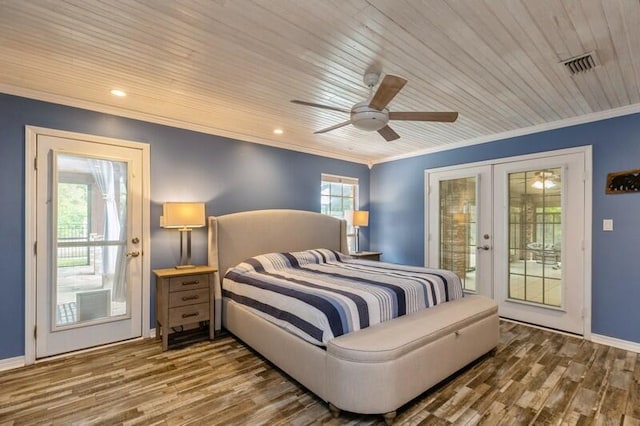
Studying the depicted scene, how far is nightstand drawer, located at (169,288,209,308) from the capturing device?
10.8 ft

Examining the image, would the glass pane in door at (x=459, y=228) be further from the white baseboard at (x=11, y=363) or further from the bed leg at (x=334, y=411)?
the white baseboard at (x=11, y=363)

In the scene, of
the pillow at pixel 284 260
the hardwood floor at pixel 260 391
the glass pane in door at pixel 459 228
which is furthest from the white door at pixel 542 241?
the pillow at pixel 284 260

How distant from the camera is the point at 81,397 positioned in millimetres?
2396

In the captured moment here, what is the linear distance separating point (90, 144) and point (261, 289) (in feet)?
7.59

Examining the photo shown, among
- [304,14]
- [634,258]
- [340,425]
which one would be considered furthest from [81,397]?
[634,258]

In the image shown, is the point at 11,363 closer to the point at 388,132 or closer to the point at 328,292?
the point at 328,292

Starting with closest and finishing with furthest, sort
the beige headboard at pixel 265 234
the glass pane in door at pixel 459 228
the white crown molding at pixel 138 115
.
→ the white crown molding at pixel 138 115 < the beige headboard at pixel 265 234 < the glass pane in door at pixel 459 228

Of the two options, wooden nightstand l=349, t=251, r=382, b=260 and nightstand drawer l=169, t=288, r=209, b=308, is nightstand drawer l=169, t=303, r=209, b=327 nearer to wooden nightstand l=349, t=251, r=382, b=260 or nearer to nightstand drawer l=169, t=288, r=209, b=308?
nightstand drawer l=169, t=288, r=209, b=308

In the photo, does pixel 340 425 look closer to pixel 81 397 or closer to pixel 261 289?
pixel 261 289

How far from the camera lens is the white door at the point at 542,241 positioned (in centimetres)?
361

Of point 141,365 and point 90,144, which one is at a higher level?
point 90,144

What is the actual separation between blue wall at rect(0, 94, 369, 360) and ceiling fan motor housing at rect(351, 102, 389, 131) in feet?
7.29

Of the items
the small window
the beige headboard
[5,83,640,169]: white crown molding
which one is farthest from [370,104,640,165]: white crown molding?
the beige headboard

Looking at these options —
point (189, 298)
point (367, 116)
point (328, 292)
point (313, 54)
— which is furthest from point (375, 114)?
point (189, 298)
